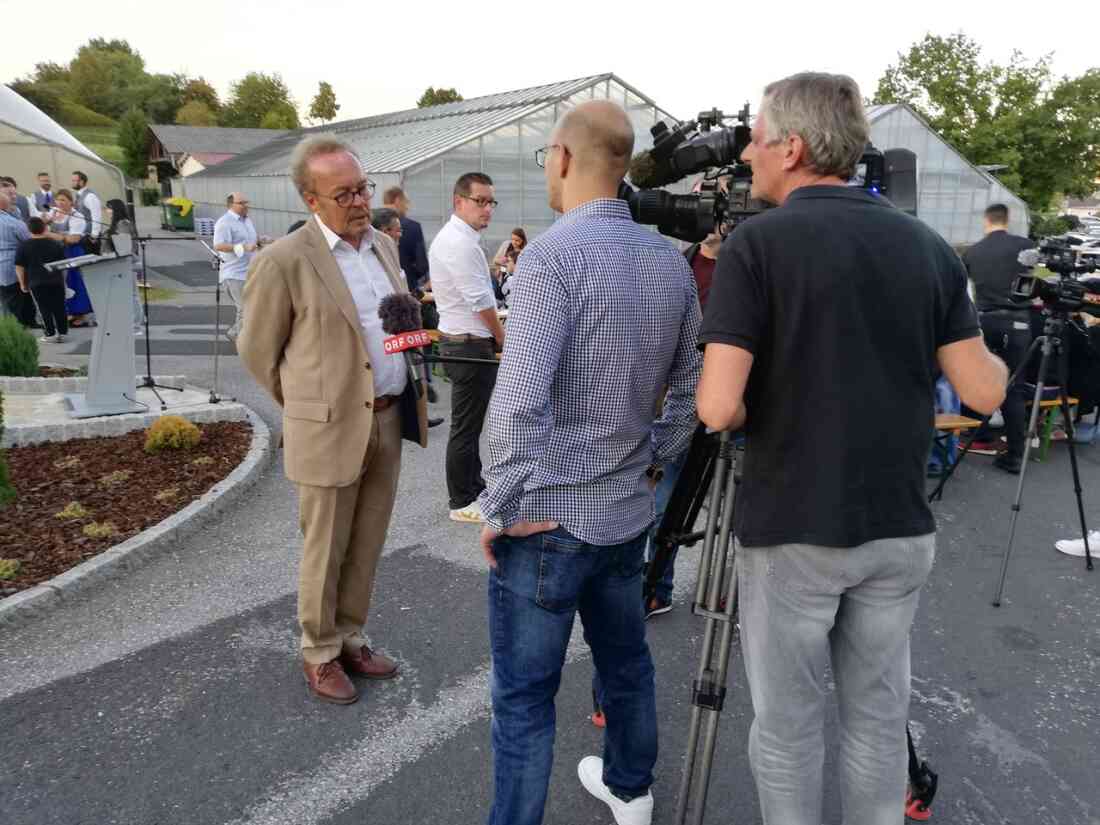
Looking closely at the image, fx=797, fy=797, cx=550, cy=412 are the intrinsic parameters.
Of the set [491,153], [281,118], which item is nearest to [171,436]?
[491,153]

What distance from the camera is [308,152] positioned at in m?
2.96

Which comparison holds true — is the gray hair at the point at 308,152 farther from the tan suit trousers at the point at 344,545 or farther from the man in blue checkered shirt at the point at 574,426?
the man in blue checkered shirt at the point at 574,426

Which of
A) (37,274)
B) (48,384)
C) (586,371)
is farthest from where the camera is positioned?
(37,274)

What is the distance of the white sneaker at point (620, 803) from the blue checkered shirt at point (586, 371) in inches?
38.6

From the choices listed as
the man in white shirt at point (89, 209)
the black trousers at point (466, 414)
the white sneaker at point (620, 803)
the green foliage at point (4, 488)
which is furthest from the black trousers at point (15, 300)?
the white sneaker at point (620, 803)

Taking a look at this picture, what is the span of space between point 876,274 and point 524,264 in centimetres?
78

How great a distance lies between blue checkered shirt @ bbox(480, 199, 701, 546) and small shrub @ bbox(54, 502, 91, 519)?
12.9 feet

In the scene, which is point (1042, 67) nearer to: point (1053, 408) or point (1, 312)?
point (1053, 408)

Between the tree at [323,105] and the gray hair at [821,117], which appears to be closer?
the gray hair at [821,117]

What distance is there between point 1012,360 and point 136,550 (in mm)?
6575

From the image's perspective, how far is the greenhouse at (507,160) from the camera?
14766 mm

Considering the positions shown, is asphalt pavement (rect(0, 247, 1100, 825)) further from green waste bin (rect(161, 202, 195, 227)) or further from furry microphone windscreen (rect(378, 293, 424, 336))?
green waste bin (rect(161, 202, 195, 227))

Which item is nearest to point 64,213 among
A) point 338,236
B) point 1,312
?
point 1,312

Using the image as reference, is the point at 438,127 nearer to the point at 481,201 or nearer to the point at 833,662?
the point at 481,201
